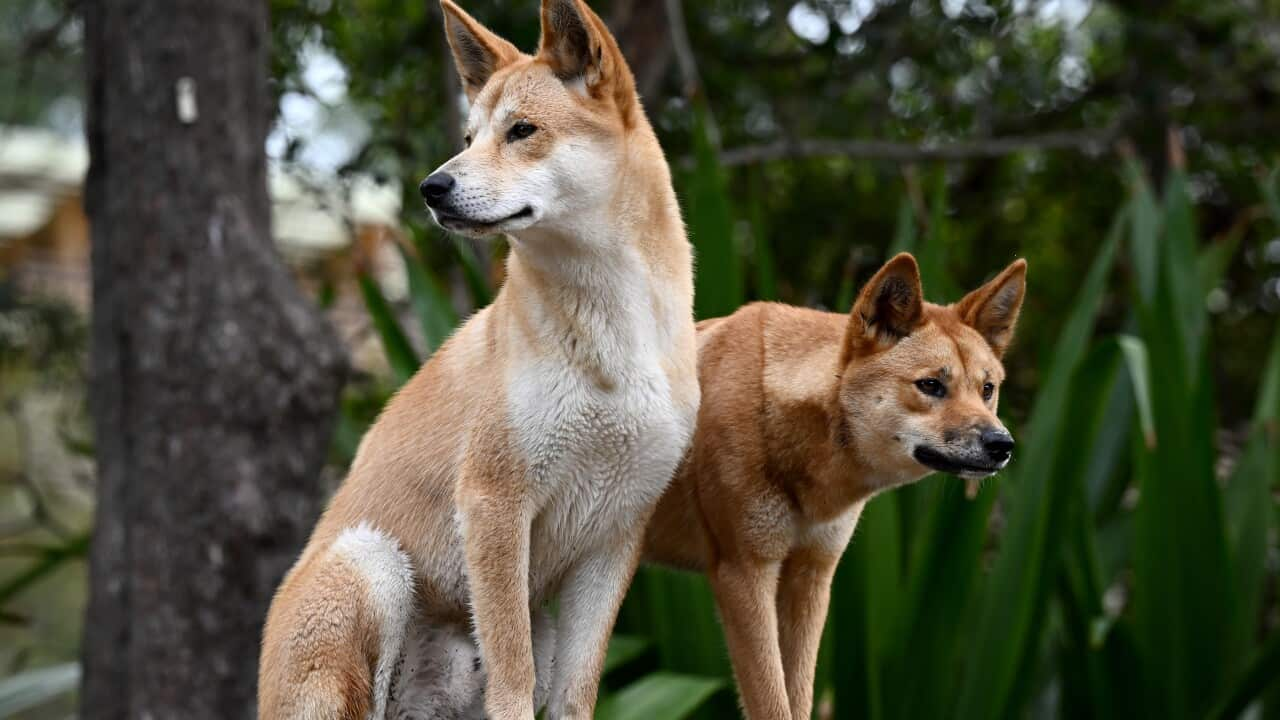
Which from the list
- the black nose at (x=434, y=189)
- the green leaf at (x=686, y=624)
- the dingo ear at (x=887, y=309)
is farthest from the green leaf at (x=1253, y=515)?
the black nose at (x=434, y=189)

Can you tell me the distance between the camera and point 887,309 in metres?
2.34

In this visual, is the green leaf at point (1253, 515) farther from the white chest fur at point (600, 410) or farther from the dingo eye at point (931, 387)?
the white chest fur at point (600, 410)

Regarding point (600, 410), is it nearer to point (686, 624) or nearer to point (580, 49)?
point (580, 49)

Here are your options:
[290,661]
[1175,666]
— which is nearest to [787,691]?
[290,661]

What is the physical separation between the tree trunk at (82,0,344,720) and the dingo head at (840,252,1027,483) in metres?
2.44

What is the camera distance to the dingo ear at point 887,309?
2285 mm

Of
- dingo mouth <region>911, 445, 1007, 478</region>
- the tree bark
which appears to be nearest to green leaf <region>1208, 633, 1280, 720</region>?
dingo mouth <region>911, 445, 1007, 478</region>

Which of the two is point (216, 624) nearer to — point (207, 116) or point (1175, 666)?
point (207, 116)

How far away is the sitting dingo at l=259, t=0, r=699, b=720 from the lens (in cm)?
229

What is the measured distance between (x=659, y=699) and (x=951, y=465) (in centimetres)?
137

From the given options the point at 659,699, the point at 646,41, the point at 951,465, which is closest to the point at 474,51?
the point at 951,465

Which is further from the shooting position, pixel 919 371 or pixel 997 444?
pixel 919 371

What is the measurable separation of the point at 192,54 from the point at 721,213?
1852 millimetres

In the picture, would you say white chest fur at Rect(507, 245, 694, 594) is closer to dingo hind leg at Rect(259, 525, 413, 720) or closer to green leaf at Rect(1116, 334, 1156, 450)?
dingo hind leg at Rect(259, 525, 413, 720)
